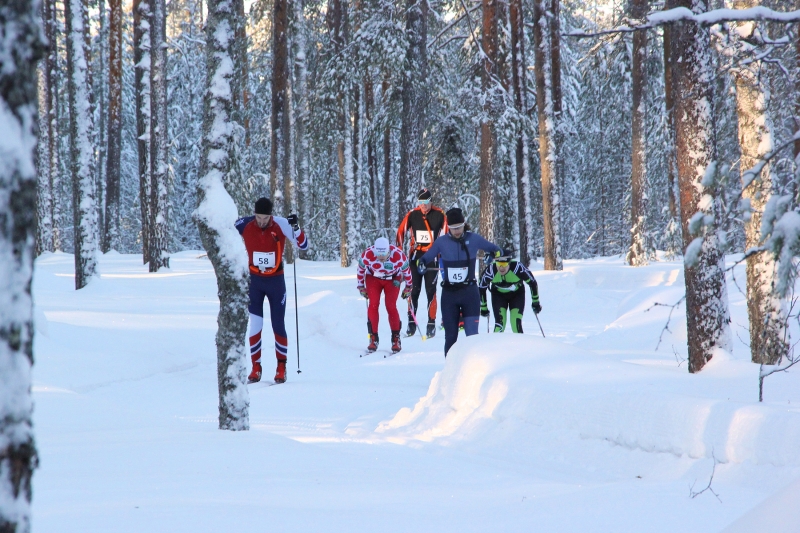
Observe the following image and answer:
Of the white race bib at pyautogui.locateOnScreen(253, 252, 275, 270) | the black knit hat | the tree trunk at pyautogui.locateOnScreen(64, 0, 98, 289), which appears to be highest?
the tree trunk at pyautogui.locateOnScreen(64, 0, 98, 289)

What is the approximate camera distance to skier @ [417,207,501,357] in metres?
9.65

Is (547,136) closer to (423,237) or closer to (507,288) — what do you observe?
(423,237)

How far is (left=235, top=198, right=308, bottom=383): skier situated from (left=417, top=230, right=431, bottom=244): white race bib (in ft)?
14.2

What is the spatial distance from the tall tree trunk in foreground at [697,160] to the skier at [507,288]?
131 inches

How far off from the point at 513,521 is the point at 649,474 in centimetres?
176

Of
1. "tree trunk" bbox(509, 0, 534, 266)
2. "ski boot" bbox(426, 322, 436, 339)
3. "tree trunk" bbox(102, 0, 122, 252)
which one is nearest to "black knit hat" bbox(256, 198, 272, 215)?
"ski boot" bbox(426, 322, 436, 339)

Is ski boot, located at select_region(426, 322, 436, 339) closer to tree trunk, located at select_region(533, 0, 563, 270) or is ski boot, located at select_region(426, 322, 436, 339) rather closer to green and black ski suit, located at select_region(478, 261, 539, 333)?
green and black ski suit, located at select_region(478, 261, 539, 333)

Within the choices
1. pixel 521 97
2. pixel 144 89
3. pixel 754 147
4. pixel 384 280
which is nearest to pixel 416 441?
pixel 754 147

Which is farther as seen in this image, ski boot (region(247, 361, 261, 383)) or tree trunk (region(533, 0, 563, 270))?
tree trunk (region(533, 0, 563, 270))

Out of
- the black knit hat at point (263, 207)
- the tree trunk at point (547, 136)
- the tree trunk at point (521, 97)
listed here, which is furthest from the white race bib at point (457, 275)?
the tree trunk at point (521, 97)

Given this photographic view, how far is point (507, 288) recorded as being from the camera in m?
10.8

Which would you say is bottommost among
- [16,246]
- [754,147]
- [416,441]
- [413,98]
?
[416,441]

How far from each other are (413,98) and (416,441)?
11749 mm

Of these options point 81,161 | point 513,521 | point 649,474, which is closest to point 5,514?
point 513,521
